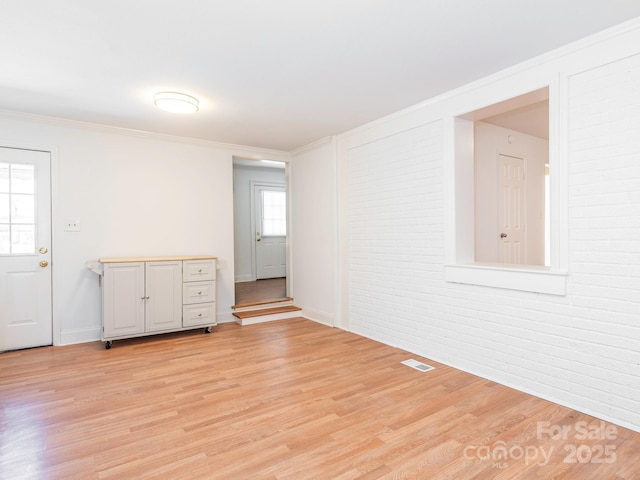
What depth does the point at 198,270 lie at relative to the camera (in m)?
4.40

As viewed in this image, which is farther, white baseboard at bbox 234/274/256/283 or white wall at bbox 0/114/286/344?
white baseboard at bbox 234/274/256/283

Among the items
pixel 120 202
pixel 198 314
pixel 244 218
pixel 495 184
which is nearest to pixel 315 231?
pixel 198 314

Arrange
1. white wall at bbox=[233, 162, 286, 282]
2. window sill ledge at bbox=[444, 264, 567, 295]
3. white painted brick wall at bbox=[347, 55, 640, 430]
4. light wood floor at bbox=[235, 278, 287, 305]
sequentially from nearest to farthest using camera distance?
white painted brick wall at bbox=[347, 55, 640, 430] < window sill ledge at bbox=[444, 264, 567, 295] < light wood floor at bbox=[235, 278, 287, 305] < white wall at bbox=[233, 162, 286, 282]

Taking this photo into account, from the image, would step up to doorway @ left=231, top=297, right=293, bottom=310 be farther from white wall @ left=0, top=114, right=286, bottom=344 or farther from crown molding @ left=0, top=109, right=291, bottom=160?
crown molding @ left=0, top=109, right=291, bottom=160

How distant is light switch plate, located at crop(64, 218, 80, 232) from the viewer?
404 centimetres

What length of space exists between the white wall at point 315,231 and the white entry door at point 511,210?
2020 millimetres

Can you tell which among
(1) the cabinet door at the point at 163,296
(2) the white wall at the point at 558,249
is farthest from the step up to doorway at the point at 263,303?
(2) the white wall at the point at 558,249

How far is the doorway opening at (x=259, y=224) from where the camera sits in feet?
24.8

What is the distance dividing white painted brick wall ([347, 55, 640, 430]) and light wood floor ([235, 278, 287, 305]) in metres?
2.51

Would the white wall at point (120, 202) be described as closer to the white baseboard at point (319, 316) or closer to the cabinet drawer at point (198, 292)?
the cabinet drawer at point (198, 292)

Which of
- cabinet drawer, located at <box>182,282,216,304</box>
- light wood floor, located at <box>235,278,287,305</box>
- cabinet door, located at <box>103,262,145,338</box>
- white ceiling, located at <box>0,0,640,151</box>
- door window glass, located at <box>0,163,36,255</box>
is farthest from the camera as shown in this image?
light wood floor, located at <box>235,278,287,305</box>

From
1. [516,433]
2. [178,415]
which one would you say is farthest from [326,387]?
[516,433]

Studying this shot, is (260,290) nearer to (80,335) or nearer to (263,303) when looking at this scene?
(263,303)

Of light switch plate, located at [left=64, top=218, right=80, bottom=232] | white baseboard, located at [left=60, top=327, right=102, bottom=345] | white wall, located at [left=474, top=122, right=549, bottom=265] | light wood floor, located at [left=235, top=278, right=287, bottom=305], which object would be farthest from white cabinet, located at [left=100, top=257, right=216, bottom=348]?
white wall, located at [left=474, top=122, right=549, bottom=265]
